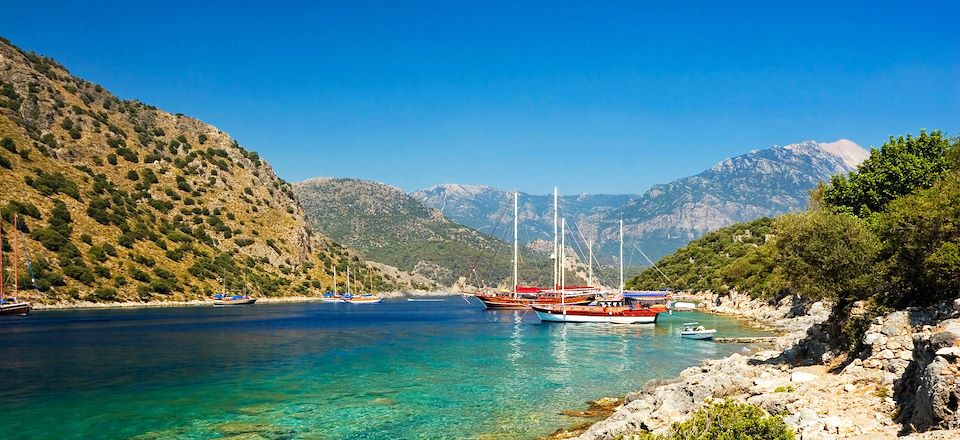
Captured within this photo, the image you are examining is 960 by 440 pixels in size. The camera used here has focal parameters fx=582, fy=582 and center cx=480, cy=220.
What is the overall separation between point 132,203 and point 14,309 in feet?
171

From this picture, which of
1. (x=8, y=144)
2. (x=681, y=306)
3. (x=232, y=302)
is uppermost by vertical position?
(x=8, y=144)

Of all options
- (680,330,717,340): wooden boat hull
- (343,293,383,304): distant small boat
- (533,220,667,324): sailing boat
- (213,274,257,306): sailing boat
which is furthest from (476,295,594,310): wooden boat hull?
(213,274,257,306): sailing boat

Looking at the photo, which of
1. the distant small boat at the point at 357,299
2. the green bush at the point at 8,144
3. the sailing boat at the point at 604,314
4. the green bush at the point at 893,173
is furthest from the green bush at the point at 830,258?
the distant small boat at the point at 357,299

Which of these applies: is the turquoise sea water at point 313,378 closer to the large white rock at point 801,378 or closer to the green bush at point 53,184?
the large white rock at point 801,378

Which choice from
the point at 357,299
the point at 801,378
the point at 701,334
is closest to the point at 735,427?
the point at 801,378

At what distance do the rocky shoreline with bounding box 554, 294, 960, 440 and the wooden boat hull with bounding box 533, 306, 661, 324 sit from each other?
52415 millimetres

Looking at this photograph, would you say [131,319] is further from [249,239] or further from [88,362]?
[249,239]

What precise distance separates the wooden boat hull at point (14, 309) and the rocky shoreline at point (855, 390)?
9397 cm

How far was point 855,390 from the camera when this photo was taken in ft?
59.3

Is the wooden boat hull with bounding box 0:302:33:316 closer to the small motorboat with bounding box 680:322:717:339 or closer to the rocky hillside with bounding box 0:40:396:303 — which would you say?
the rocky hillside with bounding box 0:40:396:303

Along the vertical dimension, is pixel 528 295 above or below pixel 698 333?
above

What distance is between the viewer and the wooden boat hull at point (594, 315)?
83.1 m

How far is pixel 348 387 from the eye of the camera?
34.8 meters

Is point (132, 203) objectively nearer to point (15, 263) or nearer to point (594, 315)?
point (15, 263)
